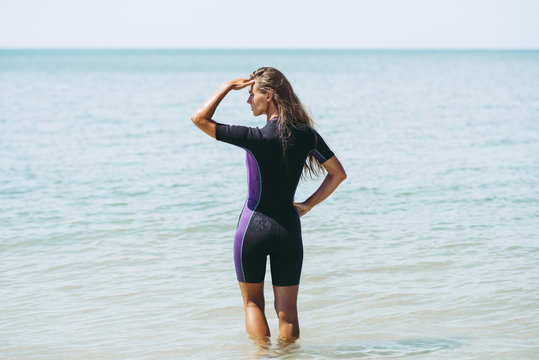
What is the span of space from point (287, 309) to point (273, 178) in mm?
923

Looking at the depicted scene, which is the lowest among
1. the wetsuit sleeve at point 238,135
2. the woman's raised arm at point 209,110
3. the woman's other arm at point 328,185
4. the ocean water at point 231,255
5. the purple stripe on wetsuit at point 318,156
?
the ocean water at point 231,255

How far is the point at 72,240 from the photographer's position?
8727 millimetres

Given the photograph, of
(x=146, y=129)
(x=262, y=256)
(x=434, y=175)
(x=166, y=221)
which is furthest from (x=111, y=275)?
(x=146, y=129)

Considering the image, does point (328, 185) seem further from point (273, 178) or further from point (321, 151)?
point (273, 178)

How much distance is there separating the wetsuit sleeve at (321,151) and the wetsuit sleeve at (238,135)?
0.44 meters

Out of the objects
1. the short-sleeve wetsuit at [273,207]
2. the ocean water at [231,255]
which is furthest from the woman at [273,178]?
the ocean water at [231,255]

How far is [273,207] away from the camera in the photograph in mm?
4262

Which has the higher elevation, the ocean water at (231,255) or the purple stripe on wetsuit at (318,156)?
the purple stripe on wetsuit at (318,156)

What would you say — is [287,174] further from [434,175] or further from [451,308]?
[434,175]

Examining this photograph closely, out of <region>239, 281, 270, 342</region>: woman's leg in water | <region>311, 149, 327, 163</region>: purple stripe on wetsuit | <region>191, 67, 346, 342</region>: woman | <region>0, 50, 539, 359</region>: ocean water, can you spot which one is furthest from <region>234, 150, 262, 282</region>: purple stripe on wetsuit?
<region>0, 50, 539, 359</region>: ocean water

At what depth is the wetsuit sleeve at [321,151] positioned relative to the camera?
13.9 feet

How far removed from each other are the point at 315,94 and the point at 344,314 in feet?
130

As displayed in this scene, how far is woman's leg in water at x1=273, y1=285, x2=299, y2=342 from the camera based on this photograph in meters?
4.40

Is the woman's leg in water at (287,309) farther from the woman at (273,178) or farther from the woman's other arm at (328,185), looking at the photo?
the woman's other arm at (328,185)
